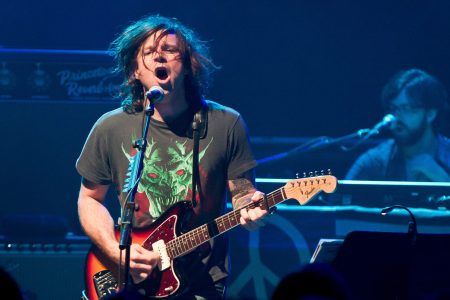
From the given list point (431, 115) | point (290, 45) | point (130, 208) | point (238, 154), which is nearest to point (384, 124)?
point (431, 115)

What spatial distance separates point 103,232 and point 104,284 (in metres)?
0.29

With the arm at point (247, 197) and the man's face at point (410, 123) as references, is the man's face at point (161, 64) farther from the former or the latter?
the man's face at point (410, 123)

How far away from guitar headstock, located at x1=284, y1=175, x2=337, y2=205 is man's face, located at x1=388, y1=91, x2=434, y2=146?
314 cm

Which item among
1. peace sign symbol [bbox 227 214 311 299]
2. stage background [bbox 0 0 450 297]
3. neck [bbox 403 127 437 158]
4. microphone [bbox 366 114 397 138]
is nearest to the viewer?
peace sign symbol [bbox 227 214 311 299]

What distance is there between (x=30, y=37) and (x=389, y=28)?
3.66 metres

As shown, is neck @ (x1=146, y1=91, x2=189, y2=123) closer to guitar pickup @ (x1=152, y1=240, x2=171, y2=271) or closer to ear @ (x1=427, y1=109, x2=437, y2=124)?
guitar pickup @ (x1=152, y1=240, x2=171, y2=271)

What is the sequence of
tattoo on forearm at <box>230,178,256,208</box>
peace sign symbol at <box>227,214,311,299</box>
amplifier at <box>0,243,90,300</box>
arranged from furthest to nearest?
peace sign symbol at <box>227,214,311,299</box> → amplifier at <box>0,243,90,300</box> → tattoo on forearm at <box>230,178,256,208</box>

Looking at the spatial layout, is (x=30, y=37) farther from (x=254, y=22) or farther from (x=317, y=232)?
(x=317, y=232)

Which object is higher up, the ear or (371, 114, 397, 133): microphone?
the ear

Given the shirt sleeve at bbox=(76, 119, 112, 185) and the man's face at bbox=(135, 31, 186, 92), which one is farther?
the shirt sleeve at bbox=(76, 119, 112, 185)

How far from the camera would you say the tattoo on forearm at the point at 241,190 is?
427cm

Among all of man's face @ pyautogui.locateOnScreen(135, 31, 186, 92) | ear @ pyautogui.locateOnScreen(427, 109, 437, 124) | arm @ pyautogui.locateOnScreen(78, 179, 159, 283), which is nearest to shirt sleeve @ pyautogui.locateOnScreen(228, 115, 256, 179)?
man's face @ pyautogui.locateOnScreen(135, 31, 186, 92)

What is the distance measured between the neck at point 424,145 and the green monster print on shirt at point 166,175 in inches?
135

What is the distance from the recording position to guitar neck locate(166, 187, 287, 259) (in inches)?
165
